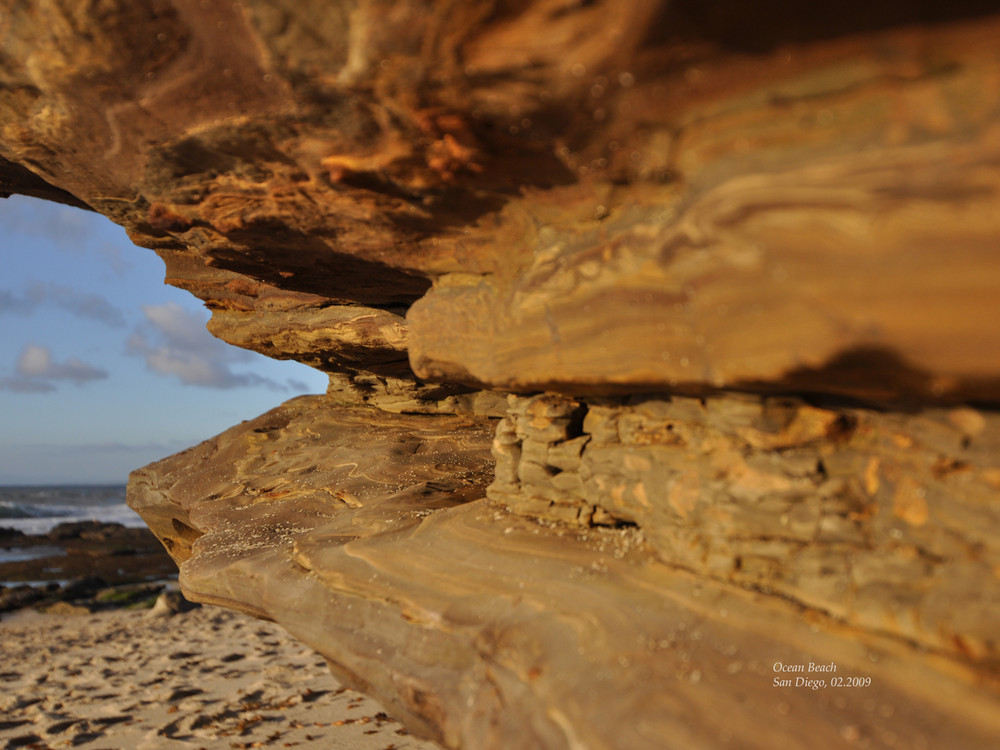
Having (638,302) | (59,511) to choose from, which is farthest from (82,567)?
(59,511)

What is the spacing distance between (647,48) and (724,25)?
10.0 inches

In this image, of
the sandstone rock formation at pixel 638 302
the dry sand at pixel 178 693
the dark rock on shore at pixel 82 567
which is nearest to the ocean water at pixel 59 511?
the dark rock on shore at pixel 82 567

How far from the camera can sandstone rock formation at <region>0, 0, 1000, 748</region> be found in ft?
6.34

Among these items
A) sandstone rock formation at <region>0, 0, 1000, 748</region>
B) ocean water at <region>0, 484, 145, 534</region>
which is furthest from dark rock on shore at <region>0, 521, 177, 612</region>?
sandstone rock formation at <region>0, 0, 1000, 748</region>

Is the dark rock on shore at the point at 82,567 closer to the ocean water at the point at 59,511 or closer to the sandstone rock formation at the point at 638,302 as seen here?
the ocean water at the point at 59,511

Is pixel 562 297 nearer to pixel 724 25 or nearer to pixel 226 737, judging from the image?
pixel 724 25

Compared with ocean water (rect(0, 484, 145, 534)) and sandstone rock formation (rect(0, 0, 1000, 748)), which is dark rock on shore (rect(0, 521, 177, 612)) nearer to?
ocean water (rect(0, 484, 145, 534))

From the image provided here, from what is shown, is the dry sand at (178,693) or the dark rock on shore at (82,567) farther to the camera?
the dark rock on shore at (82,567)

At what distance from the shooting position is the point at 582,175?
9.61ft

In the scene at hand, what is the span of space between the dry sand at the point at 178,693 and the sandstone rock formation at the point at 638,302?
2642 mm

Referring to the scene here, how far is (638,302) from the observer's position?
9.24ft

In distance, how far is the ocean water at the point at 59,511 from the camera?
34719mm

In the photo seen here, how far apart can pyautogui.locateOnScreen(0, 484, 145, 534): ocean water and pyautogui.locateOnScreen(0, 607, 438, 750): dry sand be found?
23.5 meters

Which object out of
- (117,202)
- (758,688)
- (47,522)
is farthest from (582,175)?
(47,522)
